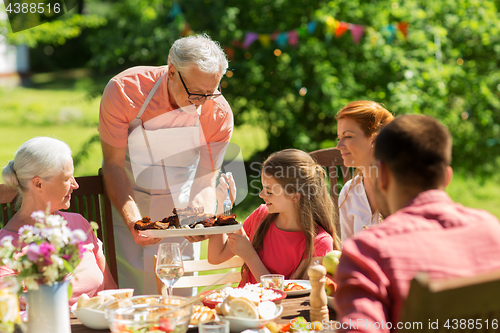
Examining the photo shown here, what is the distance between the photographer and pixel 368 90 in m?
6.14

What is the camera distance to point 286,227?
107 inches

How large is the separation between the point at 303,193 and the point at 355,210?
0.97 feet

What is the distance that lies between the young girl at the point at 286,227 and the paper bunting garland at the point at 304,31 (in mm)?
3223

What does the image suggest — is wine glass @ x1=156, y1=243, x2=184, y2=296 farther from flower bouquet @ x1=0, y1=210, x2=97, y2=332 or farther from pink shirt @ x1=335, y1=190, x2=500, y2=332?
pink shirt @ x1=335, y1=190, x2=500, y2=332

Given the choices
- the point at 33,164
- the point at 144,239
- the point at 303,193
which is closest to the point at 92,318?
the point at 144,239

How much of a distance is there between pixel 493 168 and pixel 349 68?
278cm

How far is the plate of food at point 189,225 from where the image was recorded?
7.09 feet

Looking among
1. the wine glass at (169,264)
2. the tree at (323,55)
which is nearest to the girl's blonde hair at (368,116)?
the wine glass at (169,264)

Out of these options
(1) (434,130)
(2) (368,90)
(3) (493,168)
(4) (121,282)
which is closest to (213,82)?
(4) (121,282)

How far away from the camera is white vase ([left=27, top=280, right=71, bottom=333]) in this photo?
4.63ft

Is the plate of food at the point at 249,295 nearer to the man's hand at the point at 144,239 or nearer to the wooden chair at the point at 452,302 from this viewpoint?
the man's hand at the point at 144,239

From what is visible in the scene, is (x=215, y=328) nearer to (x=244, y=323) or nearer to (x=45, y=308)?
(x=244, y=323)

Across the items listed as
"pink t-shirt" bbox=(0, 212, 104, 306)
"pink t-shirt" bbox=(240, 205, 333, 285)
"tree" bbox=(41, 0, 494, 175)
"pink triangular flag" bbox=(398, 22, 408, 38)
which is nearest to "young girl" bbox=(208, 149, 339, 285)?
"pink t-shirt" bbox=(240, 205, 333, 285)

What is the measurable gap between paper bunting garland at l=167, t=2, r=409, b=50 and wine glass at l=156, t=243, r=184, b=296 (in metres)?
4.38
